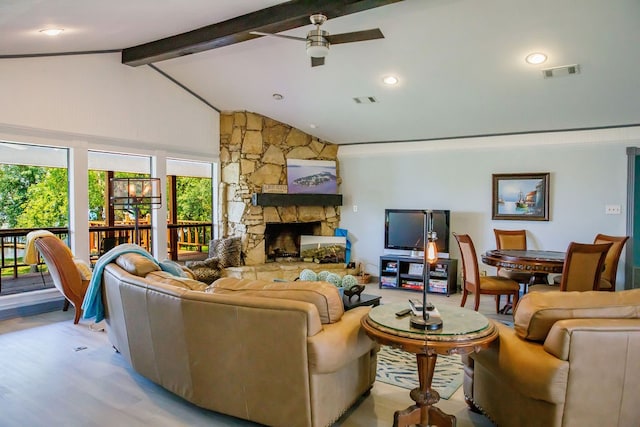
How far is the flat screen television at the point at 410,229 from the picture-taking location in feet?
20.9

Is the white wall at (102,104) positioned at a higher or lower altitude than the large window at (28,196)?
higher

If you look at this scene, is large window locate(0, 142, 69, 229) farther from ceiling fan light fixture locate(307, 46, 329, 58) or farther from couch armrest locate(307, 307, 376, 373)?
couch armrest locate(307, 307, 376, 373)

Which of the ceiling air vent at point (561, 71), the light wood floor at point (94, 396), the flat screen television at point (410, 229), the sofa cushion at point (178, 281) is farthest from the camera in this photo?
the flat screen television at point (410, 229)

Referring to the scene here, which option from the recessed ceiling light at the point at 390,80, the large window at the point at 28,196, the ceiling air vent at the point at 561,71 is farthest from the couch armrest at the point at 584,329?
the large window at the point at 28,196

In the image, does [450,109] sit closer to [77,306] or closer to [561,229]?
[561,229]

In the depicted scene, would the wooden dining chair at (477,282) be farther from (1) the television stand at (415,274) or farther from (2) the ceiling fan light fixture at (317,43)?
(2) the ceiling fan light fixture at (317,43)

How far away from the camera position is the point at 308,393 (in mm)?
2162

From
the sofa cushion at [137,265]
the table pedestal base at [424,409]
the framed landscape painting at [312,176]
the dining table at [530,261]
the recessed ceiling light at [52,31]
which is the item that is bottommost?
the table pedestal base at [424,409]

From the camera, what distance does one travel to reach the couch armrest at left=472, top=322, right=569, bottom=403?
184cm

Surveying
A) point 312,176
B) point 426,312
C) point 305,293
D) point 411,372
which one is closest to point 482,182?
point 312,176

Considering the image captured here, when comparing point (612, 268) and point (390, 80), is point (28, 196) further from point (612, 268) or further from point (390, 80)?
point (612, 268)

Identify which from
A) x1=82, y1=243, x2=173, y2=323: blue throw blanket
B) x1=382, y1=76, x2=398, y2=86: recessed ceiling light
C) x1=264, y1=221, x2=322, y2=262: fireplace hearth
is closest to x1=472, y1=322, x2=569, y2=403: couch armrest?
x1=82, y1=243, x2=173, y2=323: blue throw blanket

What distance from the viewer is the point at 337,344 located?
2172 millimetres

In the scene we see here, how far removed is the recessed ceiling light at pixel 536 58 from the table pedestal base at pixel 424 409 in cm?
333
